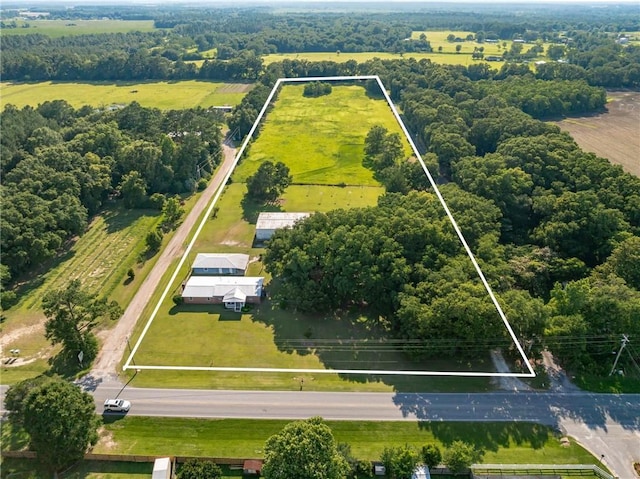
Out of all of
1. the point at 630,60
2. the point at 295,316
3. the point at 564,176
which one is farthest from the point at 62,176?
the point at 630,60

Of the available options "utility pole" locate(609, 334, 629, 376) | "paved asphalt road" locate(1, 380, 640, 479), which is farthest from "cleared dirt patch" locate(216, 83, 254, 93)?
"utility pole" locate(609, 334, 629, 376)

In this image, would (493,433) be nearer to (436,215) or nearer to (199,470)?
(199,470)

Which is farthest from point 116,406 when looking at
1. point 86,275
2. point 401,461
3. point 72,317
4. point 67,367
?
point 86,275

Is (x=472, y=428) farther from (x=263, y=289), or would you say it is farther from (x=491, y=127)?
(x=491, y=127)

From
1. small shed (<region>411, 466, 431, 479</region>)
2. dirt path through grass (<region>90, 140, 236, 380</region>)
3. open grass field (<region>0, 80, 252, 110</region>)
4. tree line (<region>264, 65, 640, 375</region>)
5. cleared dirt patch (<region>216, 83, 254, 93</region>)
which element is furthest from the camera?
cleared dirt patch (<region>216, 83, 254, 93</region>)

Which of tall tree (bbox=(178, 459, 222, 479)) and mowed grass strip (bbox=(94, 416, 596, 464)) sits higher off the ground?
tall tree (bbox=(178, 459, 222, 479))

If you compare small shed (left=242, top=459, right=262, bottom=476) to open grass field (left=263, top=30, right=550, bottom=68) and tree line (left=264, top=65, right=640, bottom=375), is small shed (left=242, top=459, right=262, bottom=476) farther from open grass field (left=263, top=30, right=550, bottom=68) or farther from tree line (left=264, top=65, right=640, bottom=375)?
open grass field (left=263, top=30, right=550, bottom=68)

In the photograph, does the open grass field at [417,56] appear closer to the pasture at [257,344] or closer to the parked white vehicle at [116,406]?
the pasture at [257,344]
